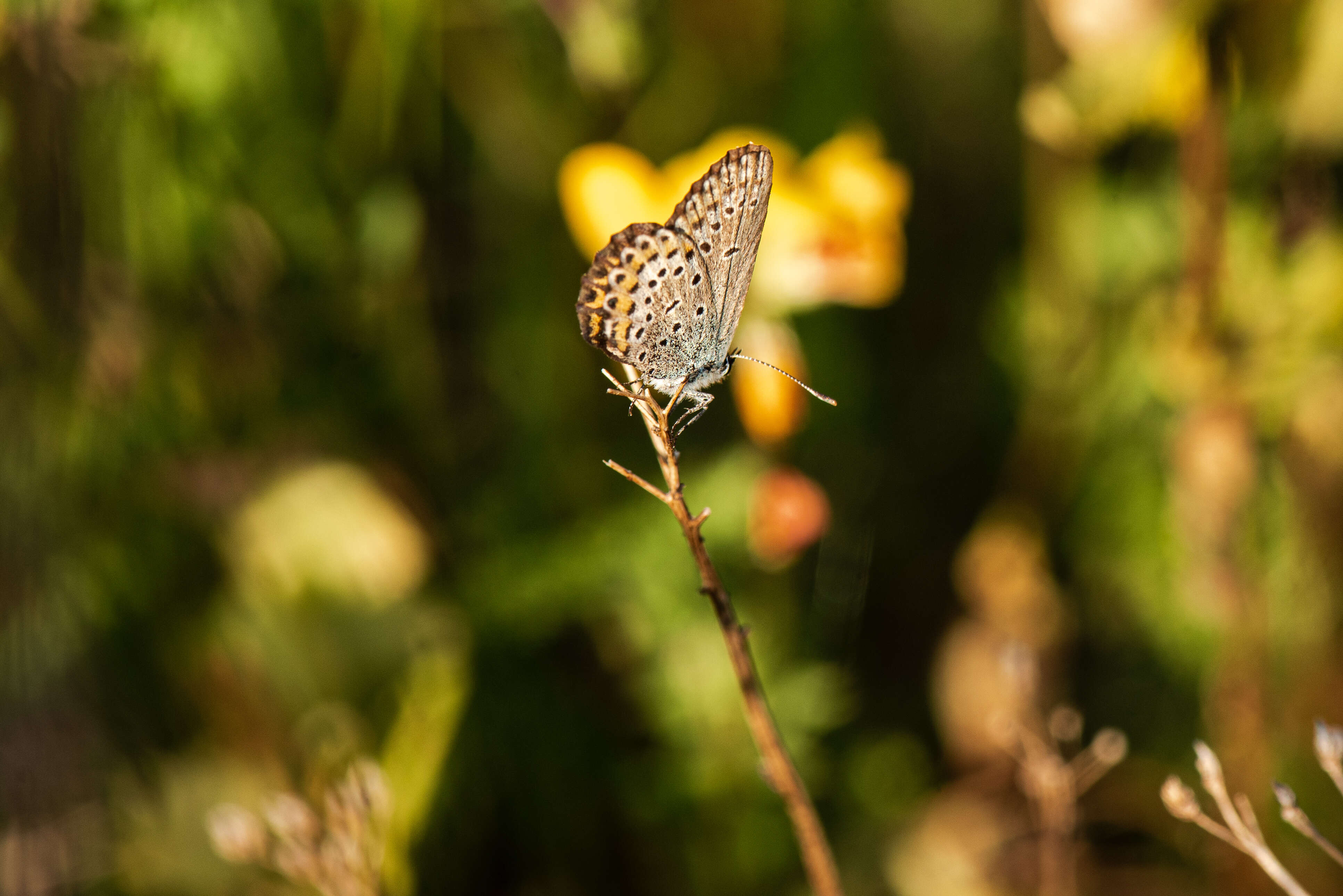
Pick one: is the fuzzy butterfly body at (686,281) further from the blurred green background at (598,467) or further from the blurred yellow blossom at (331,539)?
the blurred yellow blossom at (331,539)

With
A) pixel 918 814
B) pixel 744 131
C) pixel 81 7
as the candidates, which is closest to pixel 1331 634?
pixel 918 814

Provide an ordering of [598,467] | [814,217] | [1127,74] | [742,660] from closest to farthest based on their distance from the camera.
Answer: [742,660]
[1127,74]
[814,217]
[598,467]

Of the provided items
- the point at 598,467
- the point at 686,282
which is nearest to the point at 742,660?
the point at 686,282

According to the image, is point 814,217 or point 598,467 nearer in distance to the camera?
point 814,217

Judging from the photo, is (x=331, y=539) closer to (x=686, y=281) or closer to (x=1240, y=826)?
(x=686, y=281)

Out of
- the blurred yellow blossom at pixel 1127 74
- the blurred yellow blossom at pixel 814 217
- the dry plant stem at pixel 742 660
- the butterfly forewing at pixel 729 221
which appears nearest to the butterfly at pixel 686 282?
the butterfly forewing at pixel 729 221

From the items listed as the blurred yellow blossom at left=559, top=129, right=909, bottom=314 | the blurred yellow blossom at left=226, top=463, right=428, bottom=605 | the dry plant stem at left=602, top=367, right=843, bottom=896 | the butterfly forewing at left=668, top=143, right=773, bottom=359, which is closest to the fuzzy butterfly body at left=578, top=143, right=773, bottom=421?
the butterfly forewing at left=668, top=143, right=773, bottom=359

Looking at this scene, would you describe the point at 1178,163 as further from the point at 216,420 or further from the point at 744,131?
the point at 216,420
